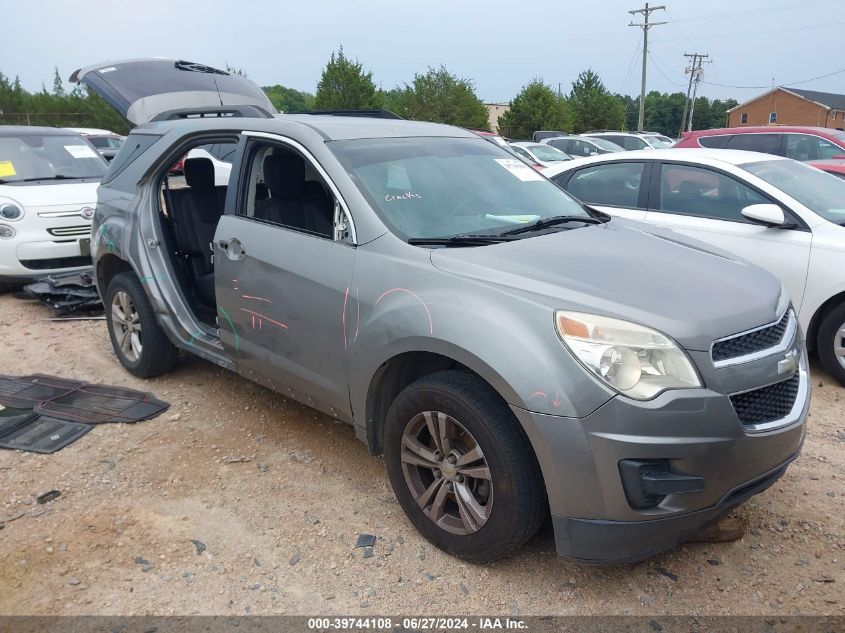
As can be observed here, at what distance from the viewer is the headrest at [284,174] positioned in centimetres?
379

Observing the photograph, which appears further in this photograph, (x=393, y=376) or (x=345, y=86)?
(x=345, y=86)

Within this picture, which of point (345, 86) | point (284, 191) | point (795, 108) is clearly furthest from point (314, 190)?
point (795, 108)

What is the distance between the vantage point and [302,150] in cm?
348

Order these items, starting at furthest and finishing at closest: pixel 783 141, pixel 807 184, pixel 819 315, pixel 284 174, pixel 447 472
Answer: pixel 783 141 → pixel 807 184 → pixel 819 315 → pixel 284 174 → pixel 447 472

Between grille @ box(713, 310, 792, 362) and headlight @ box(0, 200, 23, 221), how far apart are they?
704 cm

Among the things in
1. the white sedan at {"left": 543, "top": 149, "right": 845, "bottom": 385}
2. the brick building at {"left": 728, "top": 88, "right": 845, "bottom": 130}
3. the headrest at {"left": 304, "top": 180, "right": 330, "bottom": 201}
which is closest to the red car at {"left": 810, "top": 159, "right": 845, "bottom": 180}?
the white sedan at {"left": 543, "top": 149, "right": 845, "bottom": 385}

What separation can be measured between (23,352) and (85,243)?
1.81 metres

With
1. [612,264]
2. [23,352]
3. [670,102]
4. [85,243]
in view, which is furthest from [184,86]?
[670,102]

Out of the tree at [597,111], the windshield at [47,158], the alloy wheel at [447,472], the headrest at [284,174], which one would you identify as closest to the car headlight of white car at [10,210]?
the windshield at [47,158]

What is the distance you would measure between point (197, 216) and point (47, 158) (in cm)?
445

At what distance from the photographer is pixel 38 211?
713cm

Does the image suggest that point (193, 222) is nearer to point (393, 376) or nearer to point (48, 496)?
point (48, 496)

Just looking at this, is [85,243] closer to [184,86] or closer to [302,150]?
[184,86]

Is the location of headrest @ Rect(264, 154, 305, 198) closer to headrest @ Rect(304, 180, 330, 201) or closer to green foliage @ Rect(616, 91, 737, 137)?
headrest @ Rect(304, 180, 330, 201)
